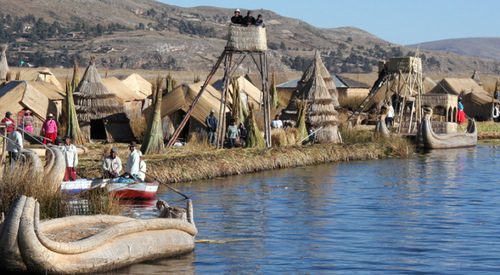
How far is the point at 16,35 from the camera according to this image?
134 m

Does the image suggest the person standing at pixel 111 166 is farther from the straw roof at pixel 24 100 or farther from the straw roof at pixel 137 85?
the straw roof at pixel 137 85

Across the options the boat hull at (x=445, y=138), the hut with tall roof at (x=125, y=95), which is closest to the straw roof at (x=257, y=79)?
the hut with tall roof at (x=125, y=95)

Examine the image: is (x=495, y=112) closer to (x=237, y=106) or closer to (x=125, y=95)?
(x=125, y=95)

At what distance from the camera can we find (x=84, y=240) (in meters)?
10.2

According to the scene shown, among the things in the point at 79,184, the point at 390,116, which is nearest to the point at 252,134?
the point at 79,184

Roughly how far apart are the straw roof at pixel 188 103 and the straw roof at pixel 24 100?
4.20 meters

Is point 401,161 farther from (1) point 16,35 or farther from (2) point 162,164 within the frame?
(1) point 16,35

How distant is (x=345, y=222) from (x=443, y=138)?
19.2 meters

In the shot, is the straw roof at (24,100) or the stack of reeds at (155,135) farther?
the straw roof at (24,100)

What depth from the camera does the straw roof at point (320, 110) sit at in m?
30.1

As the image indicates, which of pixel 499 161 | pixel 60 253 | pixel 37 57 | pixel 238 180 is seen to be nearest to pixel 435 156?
pixel 499 161

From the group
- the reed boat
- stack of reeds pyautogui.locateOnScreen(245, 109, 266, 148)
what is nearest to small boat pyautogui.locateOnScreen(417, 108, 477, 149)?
stack of reeds pyautogui.locateOnScreen(245, 109, 266, 148)

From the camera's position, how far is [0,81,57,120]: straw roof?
2816cm

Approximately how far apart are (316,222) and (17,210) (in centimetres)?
752
